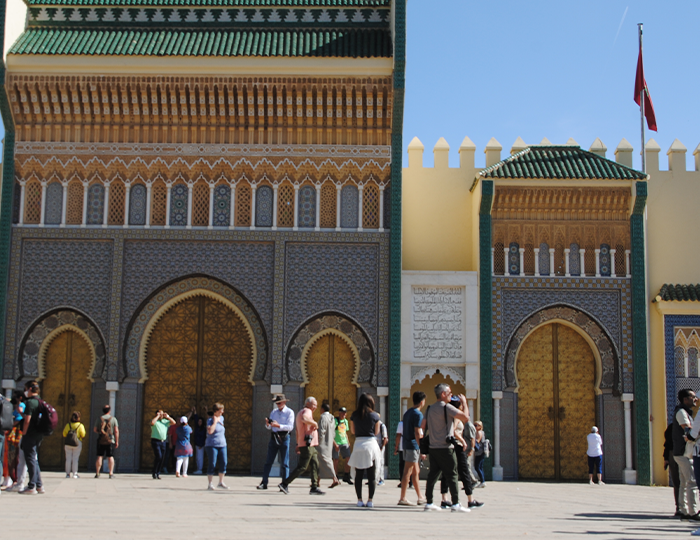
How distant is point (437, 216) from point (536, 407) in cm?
383

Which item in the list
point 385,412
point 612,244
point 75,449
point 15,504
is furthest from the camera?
point 612,244

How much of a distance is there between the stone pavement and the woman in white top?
8.41 ft

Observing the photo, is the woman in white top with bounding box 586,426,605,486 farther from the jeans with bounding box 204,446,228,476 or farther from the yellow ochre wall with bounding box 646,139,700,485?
the jeans with bounding box 204,446,228,476

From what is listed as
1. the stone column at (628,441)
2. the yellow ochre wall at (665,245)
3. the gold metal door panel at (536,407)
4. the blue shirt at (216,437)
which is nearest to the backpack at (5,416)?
the blue shirt at (216,437)

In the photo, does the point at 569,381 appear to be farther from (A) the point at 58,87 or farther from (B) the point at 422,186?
(A) the point at 58,87

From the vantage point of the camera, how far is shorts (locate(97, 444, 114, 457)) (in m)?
12.8

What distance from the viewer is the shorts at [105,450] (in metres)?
12.8

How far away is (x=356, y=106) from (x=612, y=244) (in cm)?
507

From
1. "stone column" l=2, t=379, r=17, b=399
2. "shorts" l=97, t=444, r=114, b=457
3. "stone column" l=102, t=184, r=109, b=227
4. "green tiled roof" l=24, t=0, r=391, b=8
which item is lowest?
"shorts" l=97, t=444, r=114, b=457

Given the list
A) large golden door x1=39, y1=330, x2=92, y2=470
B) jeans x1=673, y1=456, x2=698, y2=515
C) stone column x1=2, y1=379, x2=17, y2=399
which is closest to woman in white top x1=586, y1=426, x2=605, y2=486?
jeans x1=673, y1=456, x2=698, y2=515

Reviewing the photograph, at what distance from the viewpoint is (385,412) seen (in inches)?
567

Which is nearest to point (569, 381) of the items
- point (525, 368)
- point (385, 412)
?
point (525, 368)

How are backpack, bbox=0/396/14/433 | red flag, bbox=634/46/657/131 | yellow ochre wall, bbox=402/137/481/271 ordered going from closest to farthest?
backpack, bbox=0/396/14/433 → yellow ochre wall, bbox=402/137/481/271 → red flag, bbox=634/46/657/131

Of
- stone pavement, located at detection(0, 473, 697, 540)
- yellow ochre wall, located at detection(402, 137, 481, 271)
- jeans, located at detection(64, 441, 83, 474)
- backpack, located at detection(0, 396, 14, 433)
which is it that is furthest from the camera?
yellow ochre wall, located at detection(402, 137, 481, 271)
